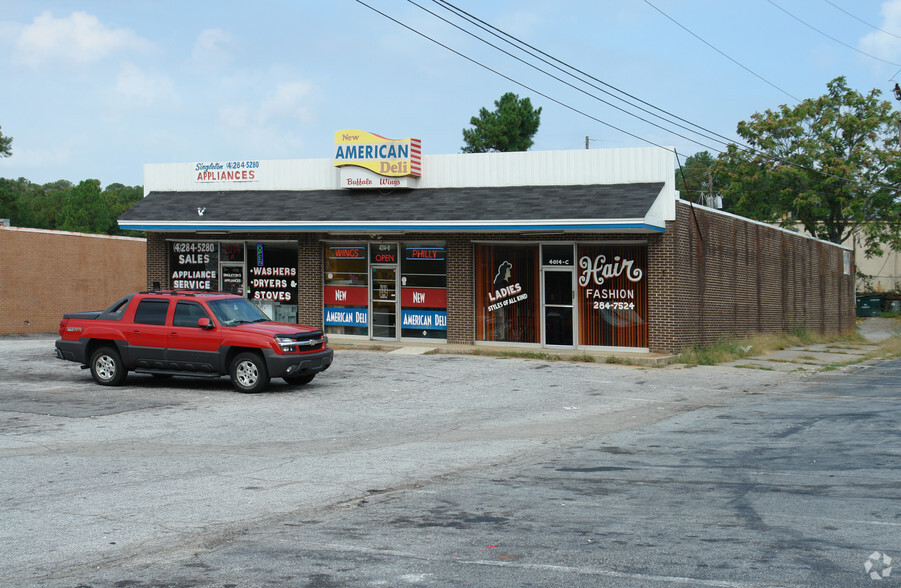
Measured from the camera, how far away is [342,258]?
25.2 m

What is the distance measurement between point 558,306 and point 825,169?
99.2 ft

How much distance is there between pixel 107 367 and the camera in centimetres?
1634

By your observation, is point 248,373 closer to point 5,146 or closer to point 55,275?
point 55,275

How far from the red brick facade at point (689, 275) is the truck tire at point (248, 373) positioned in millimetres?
8967

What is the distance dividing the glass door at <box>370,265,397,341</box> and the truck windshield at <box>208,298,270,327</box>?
26.1ft

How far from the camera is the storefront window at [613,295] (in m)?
21.9

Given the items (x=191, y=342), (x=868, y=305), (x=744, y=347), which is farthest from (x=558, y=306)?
(x=868, y=305)

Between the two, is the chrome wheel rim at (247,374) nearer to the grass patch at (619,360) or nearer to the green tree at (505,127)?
the grass patch at (619,360)

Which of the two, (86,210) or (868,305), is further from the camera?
(86,210)

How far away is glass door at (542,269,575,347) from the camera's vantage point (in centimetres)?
2264

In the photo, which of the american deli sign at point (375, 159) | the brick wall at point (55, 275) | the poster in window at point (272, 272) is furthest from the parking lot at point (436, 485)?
the brick wall at point (55, 275)

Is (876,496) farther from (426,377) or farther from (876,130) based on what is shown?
(876,130)

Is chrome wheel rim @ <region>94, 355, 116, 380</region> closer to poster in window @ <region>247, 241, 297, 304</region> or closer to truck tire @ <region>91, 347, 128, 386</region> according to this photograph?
truck tire @ <region>91, 347, 128, 386</region>

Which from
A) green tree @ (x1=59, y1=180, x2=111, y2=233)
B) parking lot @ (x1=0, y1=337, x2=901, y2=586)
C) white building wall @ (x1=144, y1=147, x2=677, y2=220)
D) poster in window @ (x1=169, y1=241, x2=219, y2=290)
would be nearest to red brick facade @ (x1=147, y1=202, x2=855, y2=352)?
poster in window @ (x1=169, y1=241, x2=219, y2=290)
